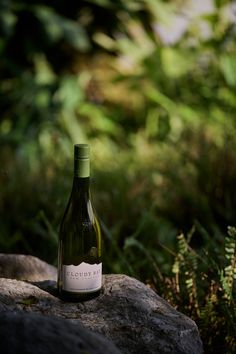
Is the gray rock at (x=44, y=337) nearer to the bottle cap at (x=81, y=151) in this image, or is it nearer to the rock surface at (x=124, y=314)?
the rock surface at (x=124, y=314)

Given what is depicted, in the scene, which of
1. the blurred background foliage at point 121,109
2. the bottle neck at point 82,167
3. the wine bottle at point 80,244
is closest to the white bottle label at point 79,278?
the wine bottle at point 80,244

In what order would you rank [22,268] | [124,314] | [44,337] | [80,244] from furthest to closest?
[22,268], [80,244], [124,314], [44,337]

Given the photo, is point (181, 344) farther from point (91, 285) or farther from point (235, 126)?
point (235, 126)

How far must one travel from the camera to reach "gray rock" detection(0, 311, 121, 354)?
1188mm

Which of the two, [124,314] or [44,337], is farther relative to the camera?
[124,314]

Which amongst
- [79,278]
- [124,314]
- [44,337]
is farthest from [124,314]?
[44,337]

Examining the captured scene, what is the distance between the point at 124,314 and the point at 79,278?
15 cm

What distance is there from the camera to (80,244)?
162 cm

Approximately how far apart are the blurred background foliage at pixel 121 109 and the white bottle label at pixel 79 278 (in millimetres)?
1257

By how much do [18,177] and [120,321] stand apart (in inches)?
76.4

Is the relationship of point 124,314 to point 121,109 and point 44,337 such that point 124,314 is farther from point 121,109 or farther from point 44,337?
point 121,109

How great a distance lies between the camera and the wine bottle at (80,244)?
1.56 metres

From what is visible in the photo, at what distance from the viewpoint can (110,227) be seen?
288cm

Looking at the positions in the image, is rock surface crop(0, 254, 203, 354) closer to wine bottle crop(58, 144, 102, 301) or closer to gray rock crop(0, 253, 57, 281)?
wine bottle crop(58, 144, 102, 301)
